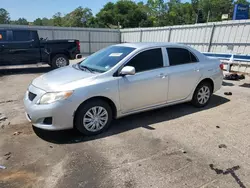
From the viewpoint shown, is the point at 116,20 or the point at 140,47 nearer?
the point at 140,47

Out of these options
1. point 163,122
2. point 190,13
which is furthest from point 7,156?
point 190,13

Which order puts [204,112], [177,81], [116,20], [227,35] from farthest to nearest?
[116,20] < [227,35] < [204,112] < [177,81]

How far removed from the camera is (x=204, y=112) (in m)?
5.23

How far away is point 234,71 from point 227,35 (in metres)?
2.31

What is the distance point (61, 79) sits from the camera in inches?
156

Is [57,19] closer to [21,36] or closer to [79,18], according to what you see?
[79,18]

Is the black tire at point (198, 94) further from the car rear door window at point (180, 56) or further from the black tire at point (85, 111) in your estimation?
the black tire at point (85, 111)

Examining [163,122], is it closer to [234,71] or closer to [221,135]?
[221,135]

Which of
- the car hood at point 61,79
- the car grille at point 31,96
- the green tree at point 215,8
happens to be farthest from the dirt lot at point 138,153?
the green tree at point 215,8

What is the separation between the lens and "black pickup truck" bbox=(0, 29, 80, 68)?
9.91 metres

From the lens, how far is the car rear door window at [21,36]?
10052 millimetres

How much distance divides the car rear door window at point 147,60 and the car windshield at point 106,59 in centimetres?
21

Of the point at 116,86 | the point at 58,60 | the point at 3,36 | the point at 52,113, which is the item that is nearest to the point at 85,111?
the point at 52,113

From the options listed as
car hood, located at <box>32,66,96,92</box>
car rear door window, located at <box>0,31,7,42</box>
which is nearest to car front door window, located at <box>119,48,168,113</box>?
car hood, located at <box>32,66,96,92</box>
